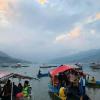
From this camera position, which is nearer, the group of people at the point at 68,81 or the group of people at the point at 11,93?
the group of people at the point at 11,93

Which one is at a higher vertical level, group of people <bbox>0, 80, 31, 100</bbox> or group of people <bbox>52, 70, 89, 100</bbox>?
group of people <bbox>52, 70, 89, 100</bbox>

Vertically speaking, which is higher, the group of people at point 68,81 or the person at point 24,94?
the group of people at point 68,81

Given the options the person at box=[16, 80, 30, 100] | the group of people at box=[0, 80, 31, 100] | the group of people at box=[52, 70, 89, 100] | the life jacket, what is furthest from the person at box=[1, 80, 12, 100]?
the group of people at box=[52, 70, 89, 100]

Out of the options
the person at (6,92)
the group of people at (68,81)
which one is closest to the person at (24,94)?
the person at (6,92)

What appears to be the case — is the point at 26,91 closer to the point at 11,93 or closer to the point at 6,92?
the point at 6,92

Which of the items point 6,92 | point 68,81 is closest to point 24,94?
point 6,92

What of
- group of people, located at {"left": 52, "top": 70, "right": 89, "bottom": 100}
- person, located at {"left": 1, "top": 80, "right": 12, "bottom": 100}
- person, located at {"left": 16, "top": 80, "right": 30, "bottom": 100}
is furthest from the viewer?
group of people, located at {"left": 52, "top": 70, "right": 89, "bottom": 100}

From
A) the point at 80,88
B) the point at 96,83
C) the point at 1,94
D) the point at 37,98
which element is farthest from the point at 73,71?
the point at 1,94

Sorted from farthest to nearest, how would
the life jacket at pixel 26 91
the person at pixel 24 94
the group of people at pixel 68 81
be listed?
the group of people at pixel 68 81
the life jacket at pixel 26 91
the person at pixel 24 94

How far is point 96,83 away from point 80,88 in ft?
64.7

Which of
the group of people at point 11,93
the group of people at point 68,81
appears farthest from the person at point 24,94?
the group of people at point 68,81

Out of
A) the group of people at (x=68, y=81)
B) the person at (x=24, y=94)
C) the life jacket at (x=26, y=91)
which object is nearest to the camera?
the person at (x=24, y=94)

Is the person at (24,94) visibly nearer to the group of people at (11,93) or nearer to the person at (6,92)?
the group of people at (11,93)

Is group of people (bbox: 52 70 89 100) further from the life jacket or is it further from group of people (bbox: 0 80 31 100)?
group of people (bbox: 0 80 31 100)
